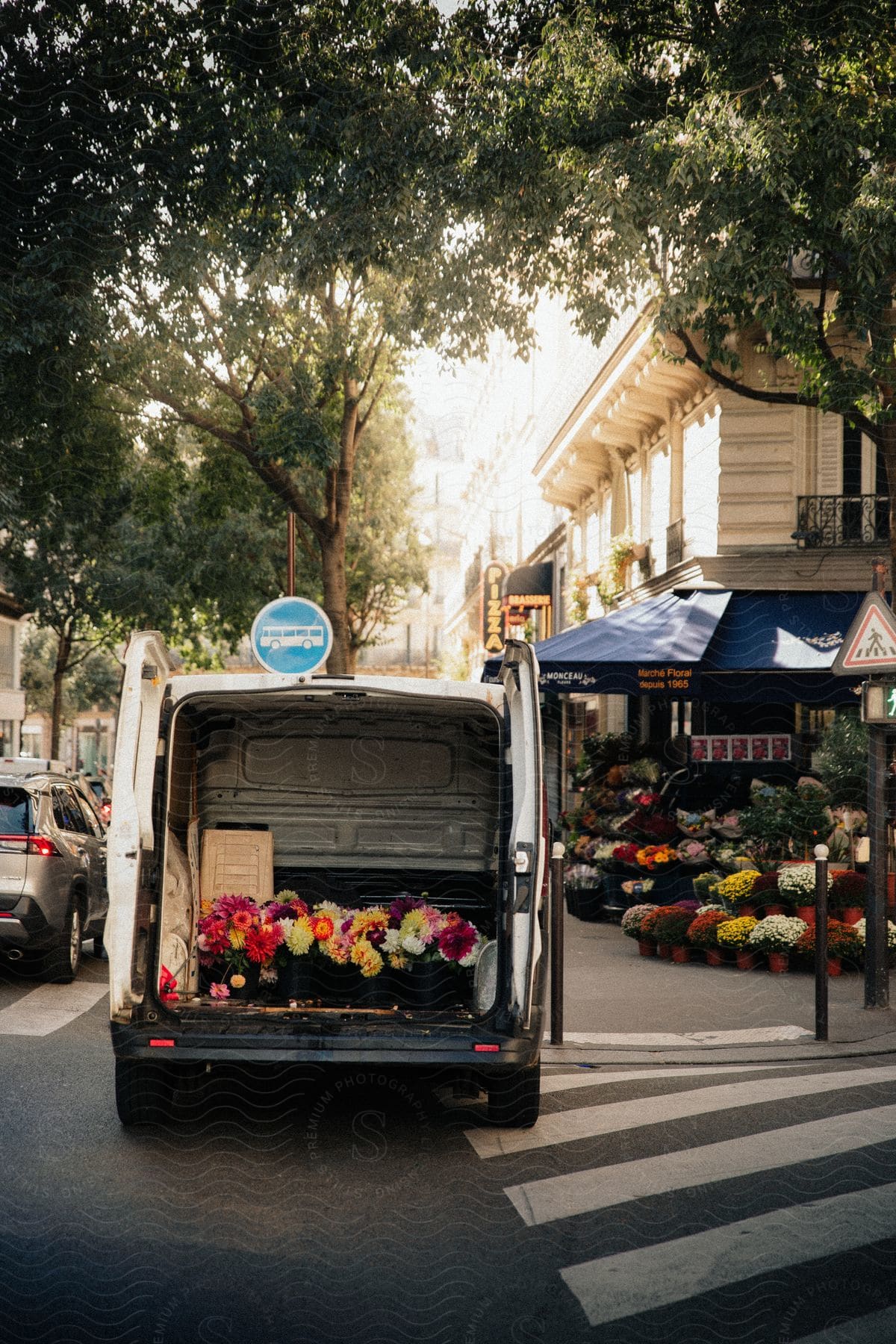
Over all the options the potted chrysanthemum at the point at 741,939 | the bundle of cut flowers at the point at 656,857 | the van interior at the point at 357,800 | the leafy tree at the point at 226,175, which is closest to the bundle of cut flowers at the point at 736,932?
the potted chrysanthemum at the point at 741,939

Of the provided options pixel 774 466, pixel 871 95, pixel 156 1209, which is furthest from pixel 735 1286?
pixel 774 466

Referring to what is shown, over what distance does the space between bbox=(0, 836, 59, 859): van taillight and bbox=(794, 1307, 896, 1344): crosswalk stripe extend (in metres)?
7.54

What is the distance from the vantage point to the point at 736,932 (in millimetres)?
10680

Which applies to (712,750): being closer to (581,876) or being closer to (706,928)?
(581,876)

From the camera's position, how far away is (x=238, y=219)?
43.1 feet

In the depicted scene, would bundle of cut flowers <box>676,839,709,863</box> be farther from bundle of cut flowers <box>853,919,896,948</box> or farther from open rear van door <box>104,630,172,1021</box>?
open rear van door <box>104,630,172,1021</box>

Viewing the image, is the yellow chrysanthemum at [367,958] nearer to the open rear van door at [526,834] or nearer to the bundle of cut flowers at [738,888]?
the open rear van door at [526,834]

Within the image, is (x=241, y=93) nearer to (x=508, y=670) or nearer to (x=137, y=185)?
(x=137, y=185)

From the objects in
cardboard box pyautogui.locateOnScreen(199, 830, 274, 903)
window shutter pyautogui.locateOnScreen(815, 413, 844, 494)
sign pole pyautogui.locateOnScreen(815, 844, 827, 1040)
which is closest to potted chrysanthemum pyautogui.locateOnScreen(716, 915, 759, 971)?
sign pole pyautogui.locateOnScreen(815, 844, 827, 1040)

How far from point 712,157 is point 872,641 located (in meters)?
3.83

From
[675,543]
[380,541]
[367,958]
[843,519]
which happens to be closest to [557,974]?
[367,958]

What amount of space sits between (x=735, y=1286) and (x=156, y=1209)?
1944 mm

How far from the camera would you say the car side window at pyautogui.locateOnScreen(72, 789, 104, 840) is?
11828mm

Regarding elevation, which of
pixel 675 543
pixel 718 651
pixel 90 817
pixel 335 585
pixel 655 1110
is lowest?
pixel 655 1110
